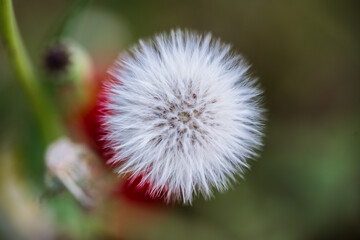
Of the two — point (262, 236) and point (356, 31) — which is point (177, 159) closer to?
point (262, 236)

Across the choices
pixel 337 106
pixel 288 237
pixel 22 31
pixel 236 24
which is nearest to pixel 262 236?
pixel 288 237

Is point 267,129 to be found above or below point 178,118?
above

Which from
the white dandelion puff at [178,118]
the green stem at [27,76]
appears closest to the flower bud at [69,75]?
the green stem at [27,76]

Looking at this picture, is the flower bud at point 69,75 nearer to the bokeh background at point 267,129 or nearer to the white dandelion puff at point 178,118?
the bokeh background at point 267,129

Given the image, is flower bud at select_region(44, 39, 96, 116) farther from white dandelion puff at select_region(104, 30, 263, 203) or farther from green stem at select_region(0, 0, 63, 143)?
white dandelion puff at select_region(104, 30, 263, 203)

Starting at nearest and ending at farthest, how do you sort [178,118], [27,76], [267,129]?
[178,118], [27,76], [267,129]

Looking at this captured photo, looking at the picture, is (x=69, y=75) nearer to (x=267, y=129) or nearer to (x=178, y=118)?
(x=178, y=118)

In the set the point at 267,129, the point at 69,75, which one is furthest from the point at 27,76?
the point at 267,129
